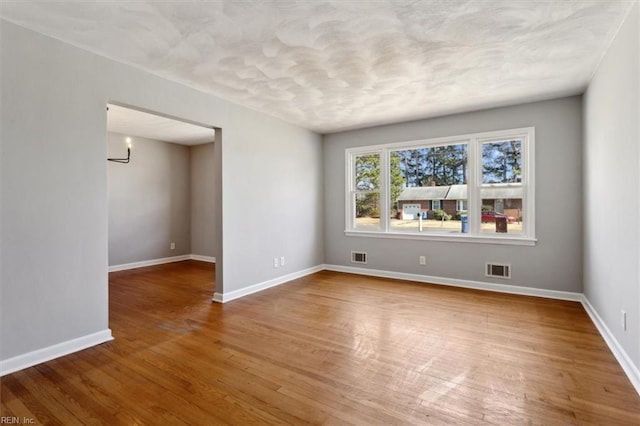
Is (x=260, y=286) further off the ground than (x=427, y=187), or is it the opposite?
(x=427, y=187)

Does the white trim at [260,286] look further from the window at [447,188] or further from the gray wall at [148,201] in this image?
the gray wall at [148,201]

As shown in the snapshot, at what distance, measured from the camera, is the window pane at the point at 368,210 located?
18.6ft

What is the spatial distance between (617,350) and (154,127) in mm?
6545

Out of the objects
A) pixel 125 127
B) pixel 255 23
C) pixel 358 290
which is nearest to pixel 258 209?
pixel 358 290

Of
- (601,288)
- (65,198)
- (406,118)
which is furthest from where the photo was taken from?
(406,118)

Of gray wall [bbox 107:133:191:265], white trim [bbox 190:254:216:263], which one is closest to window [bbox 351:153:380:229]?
white trim [bbox 190:254:216:263]

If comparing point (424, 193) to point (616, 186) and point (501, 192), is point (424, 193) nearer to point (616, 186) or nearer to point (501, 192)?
point (501, 192)

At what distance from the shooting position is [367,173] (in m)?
5.75

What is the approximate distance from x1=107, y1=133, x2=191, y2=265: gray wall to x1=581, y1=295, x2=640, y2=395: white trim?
23.3 feet

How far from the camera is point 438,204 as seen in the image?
16.6 ft

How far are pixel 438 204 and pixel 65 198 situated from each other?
15.2 ft

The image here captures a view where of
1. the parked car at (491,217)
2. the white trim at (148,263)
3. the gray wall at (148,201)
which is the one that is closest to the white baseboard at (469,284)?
the parked car at (491,217)

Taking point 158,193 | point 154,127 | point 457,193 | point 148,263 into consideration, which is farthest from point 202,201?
point 457,193

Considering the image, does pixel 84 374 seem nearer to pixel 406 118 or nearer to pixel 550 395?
pixel 550 395
